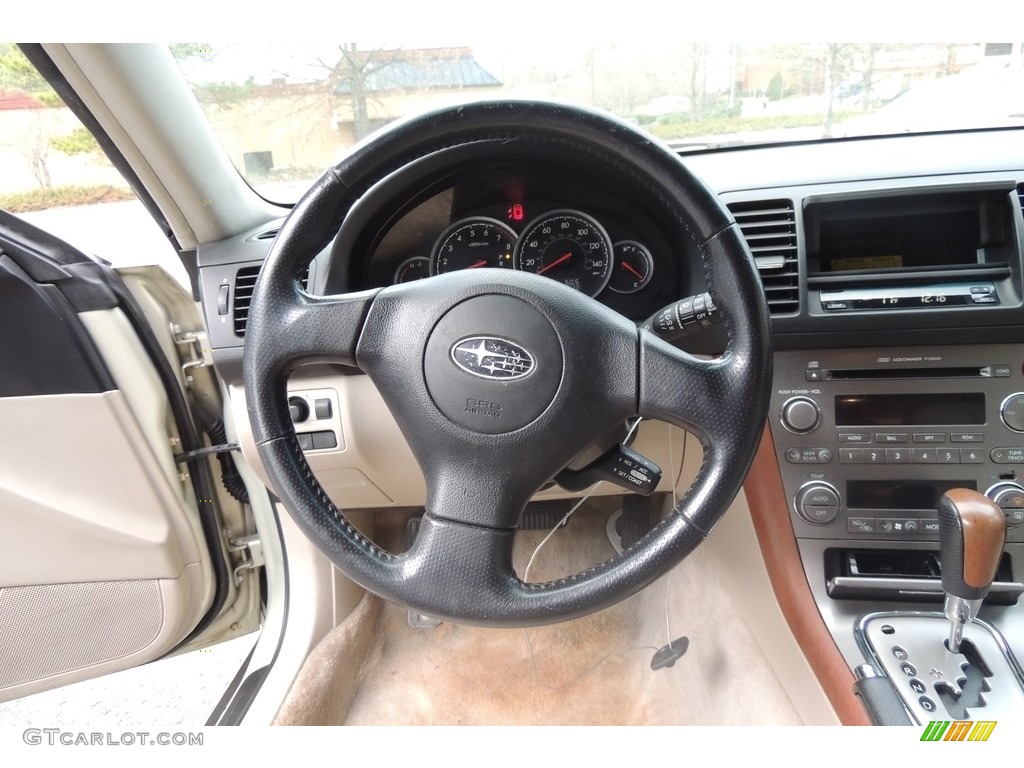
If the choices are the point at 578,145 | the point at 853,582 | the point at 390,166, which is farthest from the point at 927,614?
the point at 390,166

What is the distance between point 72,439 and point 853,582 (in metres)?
1.46

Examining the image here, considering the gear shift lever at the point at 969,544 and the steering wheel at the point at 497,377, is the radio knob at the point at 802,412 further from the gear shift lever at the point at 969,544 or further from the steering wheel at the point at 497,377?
the steering wheel at the point at 497,377

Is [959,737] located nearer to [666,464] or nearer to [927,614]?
[927,614]

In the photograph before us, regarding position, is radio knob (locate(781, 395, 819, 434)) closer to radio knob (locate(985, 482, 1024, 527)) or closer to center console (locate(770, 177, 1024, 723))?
center console (locate(770, 177, 1024, 723))

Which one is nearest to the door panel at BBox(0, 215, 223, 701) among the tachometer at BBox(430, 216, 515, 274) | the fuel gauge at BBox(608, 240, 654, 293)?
the tachometer at BBox(430, 216, 515, 274)

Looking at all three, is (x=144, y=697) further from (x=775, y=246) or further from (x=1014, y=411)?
(x=1014, y=411)

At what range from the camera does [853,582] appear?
115 cm

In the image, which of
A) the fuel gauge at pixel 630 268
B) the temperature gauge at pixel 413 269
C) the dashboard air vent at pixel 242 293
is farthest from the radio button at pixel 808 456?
the dashboard air vent at pixel 242 293

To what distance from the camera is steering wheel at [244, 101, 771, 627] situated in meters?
0.74

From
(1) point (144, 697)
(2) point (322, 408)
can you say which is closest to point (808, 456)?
(2) point (322, 408)

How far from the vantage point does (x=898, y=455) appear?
1.12 meters

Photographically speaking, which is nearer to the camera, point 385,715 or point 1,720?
point 1,720

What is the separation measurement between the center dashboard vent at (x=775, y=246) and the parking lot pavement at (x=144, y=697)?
4.59 feet

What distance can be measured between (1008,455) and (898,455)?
17cm
